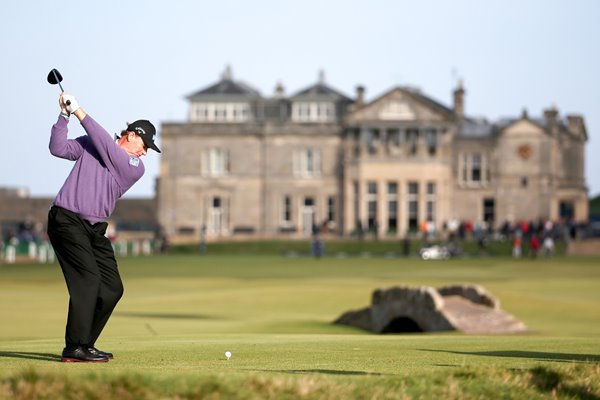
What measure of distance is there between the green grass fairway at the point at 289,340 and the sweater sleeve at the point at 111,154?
65.1 inches

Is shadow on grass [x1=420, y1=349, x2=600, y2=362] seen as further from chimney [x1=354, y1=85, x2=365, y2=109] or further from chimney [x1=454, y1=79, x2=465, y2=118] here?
chimney [x1=454, y1=79, x2=465, y2=118]

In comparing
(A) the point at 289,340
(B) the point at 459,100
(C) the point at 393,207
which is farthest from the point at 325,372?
(B) the point at 459,100

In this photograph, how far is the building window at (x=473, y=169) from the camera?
344 ft

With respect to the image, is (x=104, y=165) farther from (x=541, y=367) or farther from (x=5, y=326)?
(x=5, y=326)

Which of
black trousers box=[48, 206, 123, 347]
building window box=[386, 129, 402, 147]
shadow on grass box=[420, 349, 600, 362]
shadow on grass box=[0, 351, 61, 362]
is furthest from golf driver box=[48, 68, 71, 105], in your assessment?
building window box=[386, 129, 402, 147]

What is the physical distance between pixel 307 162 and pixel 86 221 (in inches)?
3652

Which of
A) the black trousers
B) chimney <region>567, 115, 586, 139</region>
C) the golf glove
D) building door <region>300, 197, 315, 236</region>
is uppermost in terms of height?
chimney <region>567, 115, 586, 139</region>

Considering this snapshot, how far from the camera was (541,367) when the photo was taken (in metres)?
10.5

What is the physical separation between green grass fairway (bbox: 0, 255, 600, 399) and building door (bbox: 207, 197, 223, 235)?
135ft

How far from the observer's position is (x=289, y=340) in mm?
17250

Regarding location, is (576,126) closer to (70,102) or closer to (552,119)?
(552,119)

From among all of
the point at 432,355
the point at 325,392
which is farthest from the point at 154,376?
the point at 432,355

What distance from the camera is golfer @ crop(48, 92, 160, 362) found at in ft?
40.7

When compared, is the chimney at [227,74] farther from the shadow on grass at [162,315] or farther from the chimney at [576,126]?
the shadow on grass at [162,315]
